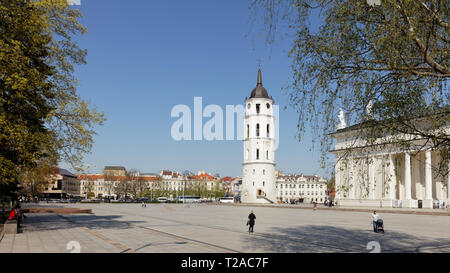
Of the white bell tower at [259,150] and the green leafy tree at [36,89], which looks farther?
the white bell tower at [259,150]

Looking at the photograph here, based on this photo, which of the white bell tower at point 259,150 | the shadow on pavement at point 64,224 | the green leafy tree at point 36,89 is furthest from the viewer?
the white bell tower at point 259,150

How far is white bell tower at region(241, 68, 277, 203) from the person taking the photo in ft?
344

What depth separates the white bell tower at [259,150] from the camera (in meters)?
105

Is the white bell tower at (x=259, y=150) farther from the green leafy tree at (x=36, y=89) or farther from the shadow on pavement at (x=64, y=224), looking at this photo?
the green leafy tree at (x=36, y=89)

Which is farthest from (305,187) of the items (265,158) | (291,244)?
(291,244)

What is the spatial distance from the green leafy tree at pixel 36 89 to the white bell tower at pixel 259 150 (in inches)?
3304

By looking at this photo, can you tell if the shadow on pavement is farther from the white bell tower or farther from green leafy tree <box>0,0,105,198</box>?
the white bell tower

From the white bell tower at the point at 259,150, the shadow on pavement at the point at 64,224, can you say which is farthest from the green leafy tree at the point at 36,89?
the white bell tower at the point at 259,150

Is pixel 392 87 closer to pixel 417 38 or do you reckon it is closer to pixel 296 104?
pixel 417 38

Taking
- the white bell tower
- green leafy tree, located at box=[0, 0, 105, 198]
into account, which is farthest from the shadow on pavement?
the white bell tower

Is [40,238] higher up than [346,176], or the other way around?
[346,176]

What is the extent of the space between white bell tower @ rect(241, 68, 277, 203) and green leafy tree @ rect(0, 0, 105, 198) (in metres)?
83.9
